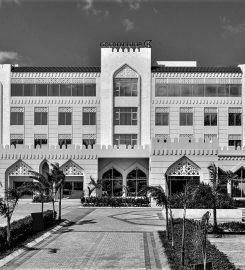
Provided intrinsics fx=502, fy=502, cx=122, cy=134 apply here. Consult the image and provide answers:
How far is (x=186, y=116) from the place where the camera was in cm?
5169

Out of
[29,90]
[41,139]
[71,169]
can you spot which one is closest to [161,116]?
[71,169]

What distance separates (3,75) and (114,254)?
37079mm

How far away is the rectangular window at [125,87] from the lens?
5169 cm

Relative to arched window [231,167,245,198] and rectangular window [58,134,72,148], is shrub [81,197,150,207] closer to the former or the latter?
arched window [231,167,245,198]

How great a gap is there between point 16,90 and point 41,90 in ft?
8.65

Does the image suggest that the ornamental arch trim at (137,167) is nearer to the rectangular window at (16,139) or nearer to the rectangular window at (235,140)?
the rectangular window at (235,140)

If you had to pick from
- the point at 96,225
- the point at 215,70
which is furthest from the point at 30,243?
the point at 215,70

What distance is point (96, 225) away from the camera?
28.0m

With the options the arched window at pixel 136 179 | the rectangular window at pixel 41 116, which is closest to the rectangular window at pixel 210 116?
the arched window at pixel 136 179

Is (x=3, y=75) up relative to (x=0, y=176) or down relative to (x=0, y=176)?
up

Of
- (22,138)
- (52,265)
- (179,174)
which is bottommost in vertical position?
(52,265)

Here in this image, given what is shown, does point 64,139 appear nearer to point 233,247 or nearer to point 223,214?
point 223,214

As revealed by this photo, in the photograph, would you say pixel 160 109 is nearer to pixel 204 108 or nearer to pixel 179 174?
pixel 204 108

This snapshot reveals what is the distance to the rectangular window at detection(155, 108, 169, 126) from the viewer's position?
5156 centimetres
